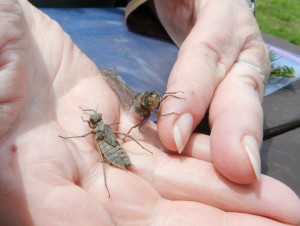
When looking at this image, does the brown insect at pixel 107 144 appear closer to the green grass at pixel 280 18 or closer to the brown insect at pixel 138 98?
the brown insect at pixel 138 98

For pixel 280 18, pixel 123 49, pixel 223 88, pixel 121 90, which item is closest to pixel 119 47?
pixel 123 49

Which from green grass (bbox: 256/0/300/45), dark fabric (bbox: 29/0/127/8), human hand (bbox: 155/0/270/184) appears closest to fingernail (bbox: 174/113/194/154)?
human hand (bbox: 155/0/270/184)

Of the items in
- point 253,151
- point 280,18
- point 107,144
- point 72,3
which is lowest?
point 280,18

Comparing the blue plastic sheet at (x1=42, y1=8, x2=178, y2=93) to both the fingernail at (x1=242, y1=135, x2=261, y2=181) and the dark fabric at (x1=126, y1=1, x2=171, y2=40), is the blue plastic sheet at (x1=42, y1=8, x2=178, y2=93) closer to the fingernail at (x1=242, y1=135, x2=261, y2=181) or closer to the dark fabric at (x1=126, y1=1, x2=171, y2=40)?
the dark fabric at (x1=126, y1=1, x2=171, y2=40)

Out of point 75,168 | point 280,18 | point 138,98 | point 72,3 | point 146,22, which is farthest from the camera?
point 280,18

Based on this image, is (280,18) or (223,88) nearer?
(223,88)

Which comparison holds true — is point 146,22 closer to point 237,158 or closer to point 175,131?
point 175,131

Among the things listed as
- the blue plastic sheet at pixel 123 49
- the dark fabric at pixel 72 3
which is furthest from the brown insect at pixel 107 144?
the dark fabric at pixel 72 3
